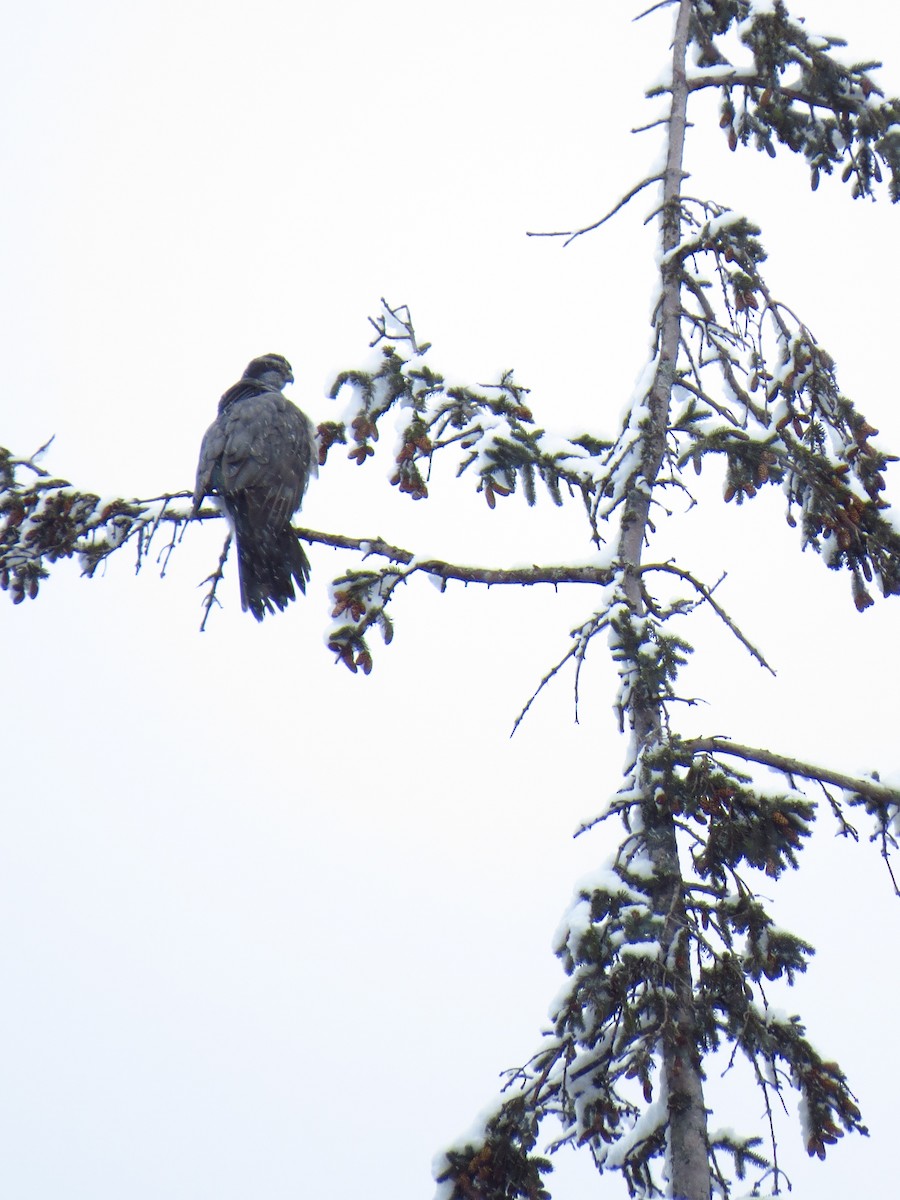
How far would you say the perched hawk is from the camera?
293 inches

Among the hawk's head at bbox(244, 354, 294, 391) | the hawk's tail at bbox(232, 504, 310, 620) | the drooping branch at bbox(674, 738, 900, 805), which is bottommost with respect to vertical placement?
the drooping branch at bbox(674, 738, 900, 805)

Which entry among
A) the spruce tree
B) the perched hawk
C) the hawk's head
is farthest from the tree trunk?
the hawk's head

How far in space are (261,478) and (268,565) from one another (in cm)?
64

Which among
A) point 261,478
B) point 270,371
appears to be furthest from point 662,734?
point 270,371

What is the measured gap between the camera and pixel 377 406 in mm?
5684

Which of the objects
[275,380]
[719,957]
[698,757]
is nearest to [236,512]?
[275,380]

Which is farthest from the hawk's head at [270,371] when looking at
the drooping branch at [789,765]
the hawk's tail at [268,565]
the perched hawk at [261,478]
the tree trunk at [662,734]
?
the drooping branch at [789,765]

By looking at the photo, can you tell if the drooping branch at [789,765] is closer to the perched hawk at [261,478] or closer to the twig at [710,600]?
the twig at [710,600]

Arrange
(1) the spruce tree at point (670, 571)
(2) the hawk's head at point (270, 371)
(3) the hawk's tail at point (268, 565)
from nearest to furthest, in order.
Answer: (1) the spruce tree at point (670, 571)
(3) the hawk's tail at point (268, 565)
(2) the hawk's head at point (270, 371)

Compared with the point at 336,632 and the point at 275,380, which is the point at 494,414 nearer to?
the point at 336,632

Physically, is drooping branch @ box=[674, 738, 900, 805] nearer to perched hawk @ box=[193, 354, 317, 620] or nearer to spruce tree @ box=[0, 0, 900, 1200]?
spruce tree @ box=[0, 0, 900, 1200]

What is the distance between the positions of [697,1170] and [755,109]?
515 cm

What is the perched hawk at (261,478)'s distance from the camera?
7449 millimetres

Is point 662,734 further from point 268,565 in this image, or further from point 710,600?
point 268,565
